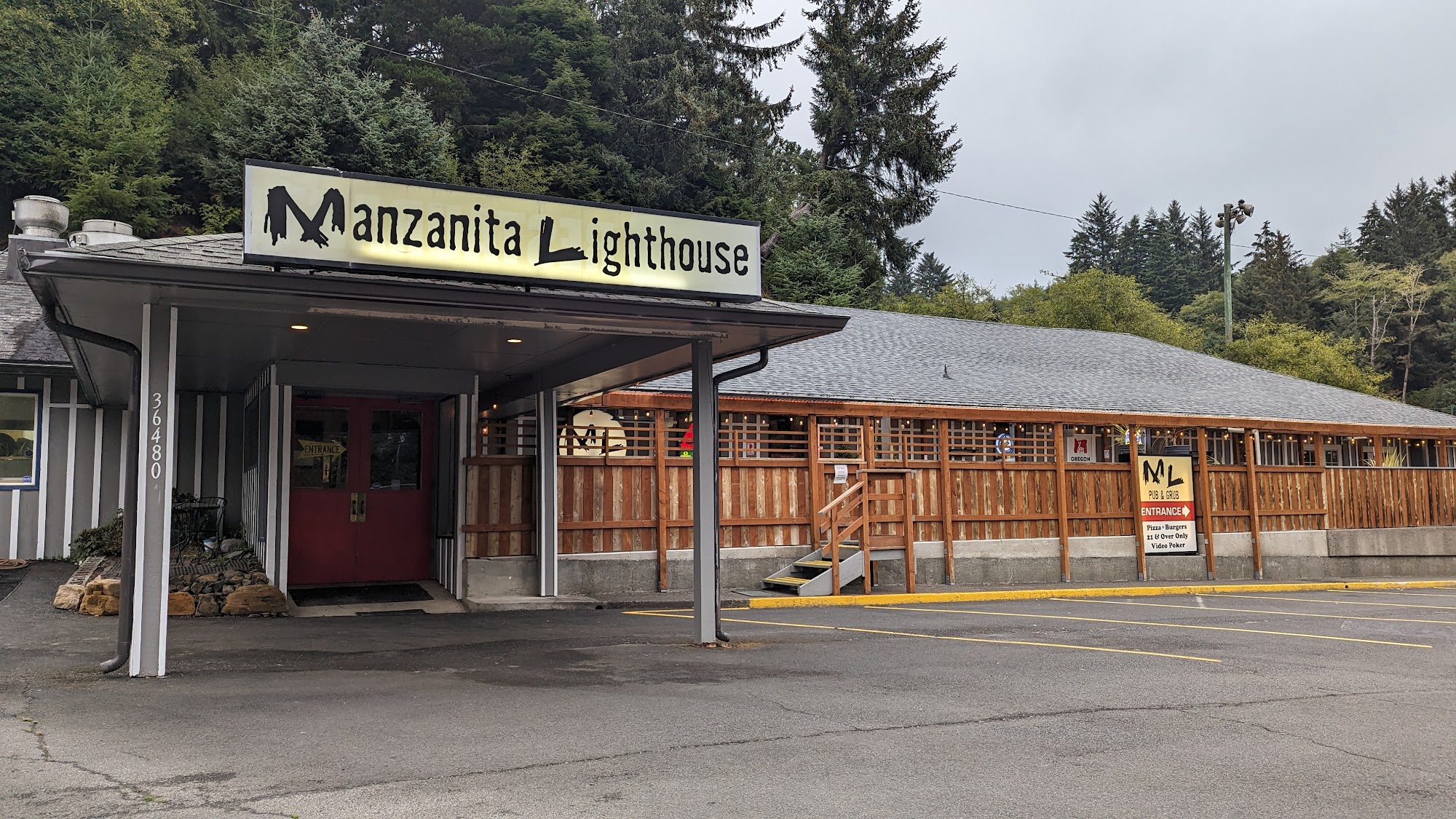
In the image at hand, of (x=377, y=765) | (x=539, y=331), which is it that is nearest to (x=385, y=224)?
(x=539, y=331)

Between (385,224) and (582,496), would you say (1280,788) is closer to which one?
(385,224)

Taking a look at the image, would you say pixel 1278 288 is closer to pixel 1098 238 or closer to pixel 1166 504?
pixel 1098 238

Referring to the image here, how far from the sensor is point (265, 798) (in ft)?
16.4

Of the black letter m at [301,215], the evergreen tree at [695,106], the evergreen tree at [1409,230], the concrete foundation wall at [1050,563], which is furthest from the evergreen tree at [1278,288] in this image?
the black letter m at [301,215]

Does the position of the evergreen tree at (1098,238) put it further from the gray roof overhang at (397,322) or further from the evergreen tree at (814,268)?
the gray roof overhang at (397,322)

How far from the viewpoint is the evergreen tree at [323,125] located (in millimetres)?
33688

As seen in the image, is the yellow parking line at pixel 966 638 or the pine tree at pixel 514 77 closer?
the yellow parking line at pixel 966 638

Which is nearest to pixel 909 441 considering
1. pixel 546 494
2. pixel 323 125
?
pixel 546 494

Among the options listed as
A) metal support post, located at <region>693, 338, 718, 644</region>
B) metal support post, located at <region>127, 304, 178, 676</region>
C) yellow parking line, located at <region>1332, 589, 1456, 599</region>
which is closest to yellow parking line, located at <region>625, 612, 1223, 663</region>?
metal support post, located at <region>693, 338, 718, 644</region>

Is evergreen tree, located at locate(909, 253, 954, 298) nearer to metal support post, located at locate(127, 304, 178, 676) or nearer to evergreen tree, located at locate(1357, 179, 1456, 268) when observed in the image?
evergreen tree, located at locate(1357, 179, 1456, 268)

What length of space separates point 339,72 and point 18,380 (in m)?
23.1

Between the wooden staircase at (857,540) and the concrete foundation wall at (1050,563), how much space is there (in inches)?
17.8

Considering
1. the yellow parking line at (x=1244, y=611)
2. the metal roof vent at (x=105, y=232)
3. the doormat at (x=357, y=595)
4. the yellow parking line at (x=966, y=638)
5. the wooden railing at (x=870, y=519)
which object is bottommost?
the yellow parking line at (x=1244, y=611)

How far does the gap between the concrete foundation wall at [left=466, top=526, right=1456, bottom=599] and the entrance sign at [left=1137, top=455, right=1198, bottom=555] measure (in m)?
0.26
